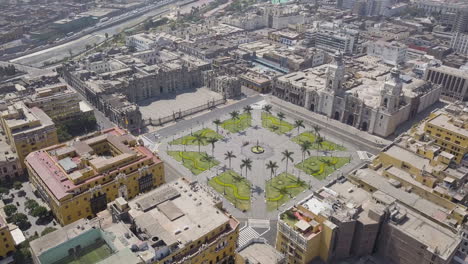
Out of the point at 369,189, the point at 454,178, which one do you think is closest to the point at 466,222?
the point at 454,178

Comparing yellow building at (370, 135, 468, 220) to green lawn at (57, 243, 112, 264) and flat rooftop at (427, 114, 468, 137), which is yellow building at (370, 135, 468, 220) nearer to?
flat rooftop at (427, 114, 468, 137)

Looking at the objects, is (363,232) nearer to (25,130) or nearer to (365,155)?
(365,155)

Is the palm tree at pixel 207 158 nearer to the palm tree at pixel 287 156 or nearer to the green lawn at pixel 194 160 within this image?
the green lawn at pixel 194 160

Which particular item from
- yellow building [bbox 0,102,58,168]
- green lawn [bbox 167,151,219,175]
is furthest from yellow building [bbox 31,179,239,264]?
yellow building [bbox 0,102,58,168]

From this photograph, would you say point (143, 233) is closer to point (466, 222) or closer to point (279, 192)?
point (279, 192)

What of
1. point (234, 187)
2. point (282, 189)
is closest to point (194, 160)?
point (234, 187)

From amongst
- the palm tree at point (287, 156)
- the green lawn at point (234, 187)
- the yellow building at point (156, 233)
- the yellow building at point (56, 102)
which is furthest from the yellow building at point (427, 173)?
the yellow building at point (56, 102)
